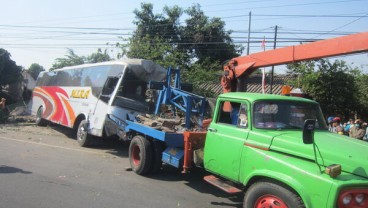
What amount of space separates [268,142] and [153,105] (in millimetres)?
7520

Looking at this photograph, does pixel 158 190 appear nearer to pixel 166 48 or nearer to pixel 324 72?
pixel 324 72

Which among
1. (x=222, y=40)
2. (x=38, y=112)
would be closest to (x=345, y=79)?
(x=38, y=112)

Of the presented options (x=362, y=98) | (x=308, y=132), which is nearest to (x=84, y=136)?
(x=308, y=132)

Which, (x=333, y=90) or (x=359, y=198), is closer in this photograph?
(x=359, y=198)

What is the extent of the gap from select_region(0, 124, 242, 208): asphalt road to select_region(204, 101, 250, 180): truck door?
2.78 feet

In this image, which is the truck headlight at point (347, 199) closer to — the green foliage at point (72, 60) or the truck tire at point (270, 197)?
the truck tire at point (270, 197)

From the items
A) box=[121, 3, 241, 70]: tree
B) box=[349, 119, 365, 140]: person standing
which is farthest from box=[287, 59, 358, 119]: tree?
box=[121, 3, 241, 70]: tree

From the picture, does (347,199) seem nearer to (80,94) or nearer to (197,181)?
(197,181)

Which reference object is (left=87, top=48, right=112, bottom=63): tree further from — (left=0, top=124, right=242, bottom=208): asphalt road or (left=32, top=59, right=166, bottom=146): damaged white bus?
(left=0, top=124, right=242, bottom=208): asphalt road

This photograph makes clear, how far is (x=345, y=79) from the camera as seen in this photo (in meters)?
16.2

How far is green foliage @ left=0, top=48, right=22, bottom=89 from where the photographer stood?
110 ft

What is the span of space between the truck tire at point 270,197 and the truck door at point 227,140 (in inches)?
26.2

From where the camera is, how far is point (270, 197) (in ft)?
18.1

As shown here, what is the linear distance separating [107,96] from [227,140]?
7.26 meters
